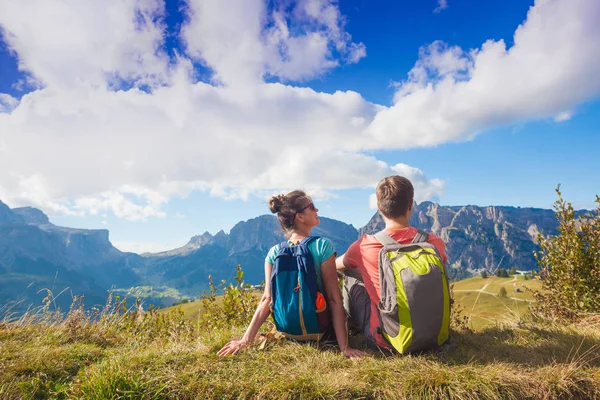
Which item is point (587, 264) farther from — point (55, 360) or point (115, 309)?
point (115, 309)

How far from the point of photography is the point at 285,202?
19.1 feet

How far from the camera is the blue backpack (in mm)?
5133

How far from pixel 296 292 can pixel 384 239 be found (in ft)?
5.31

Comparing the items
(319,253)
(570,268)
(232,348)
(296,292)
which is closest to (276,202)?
(319,253)

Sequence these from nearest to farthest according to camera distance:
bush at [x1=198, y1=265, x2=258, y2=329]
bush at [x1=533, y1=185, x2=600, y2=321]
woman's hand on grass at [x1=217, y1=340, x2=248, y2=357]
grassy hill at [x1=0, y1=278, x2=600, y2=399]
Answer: grassy hill at [x1=0, y1=278, x2=600, y2=399] → woman's hand on grass at [x1=217, y1=340, x2=248, y2=357] → bush at [x1=533, y1=185, x2=600, y2=321] → bush at [x1=198, y1=265, x2=258, y2=329]

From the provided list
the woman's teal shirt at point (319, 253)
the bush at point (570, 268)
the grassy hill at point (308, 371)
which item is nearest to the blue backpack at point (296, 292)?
the woman's teal shirt at point (319, 253)

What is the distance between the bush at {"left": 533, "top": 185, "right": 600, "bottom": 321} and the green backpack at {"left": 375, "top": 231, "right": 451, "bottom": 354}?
5059 mm

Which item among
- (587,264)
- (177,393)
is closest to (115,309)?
(177,393)

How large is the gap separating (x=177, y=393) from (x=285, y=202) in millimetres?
3213

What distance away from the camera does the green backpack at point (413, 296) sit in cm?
434

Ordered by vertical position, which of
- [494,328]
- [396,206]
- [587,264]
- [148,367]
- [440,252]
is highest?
[396,206]

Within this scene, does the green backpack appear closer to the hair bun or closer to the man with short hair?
the man with short hair

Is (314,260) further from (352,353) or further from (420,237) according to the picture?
(420,237)

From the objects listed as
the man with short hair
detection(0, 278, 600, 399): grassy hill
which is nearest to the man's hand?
detection(0, 278, 600, 399): grassy hill
